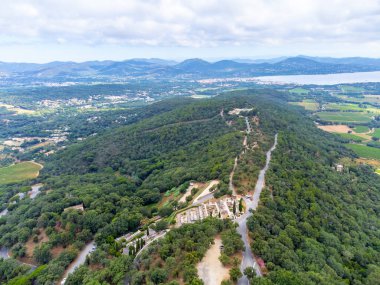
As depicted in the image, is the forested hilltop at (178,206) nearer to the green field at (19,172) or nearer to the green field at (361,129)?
the green field at (19,172)

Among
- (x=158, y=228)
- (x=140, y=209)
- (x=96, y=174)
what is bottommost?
(x=96, y=174)

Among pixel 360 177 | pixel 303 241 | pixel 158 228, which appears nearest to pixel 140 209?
pixel 158 228

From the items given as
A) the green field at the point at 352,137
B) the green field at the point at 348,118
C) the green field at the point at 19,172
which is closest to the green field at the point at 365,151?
the green field at the point at 352,137

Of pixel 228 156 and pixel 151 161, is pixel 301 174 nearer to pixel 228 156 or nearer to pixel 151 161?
pixel 228 156

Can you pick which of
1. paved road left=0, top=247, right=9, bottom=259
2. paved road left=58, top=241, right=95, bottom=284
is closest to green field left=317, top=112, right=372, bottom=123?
paved road left=58, top=241, right=95, bottom=284

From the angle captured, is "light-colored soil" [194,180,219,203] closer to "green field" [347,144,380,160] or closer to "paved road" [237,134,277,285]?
"paved road" [237,134,277,285]

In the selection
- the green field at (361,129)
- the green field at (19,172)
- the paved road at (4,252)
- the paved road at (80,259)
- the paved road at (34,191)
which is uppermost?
the paved road at (80,259)
